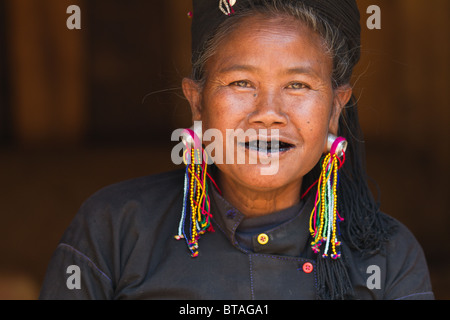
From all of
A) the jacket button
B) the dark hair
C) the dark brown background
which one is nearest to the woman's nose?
the dark hair

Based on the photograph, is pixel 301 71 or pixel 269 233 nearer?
pixel 301 71

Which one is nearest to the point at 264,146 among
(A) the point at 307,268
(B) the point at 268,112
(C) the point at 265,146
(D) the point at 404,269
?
(C) the point at 265,146

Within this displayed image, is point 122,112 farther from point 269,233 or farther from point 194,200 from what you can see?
point 269,233

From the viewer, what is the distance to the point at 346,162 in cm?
247

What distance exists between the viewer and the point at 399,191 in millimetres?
5422

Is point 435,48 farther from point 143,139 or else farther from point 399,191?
point 143,139

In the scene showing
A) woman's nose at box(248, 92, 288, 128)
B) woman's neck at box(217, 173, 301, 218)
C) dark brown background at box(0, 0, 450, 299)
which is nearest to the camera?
woman's nose at box(248, 92, 288, 128)

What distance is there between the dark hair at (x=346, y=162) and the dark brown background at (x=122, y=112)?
6.95ft

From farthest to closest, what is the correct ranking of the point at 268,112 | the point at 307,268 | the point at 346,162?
1. the point at 346,162
2. the point at 307,268
3. the point at 268,112

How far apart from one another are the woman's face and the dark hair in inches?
1.5

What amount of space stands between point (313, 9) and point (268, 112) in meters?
0.41

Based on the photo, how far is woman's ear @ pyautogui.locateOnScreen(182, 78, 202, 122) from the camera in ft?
7.63

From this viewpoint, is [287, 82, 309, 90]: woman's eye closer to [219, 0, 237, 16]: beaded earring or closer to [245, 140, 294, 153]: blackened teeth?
[245, 140, 294, 153]: blackened teeth
